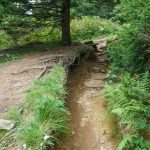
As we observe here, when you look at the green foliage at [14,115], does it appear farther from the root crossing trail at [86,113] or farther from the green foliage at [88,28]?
the green foliage at [88,28]

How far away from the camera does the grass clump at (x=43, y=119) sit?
5117 millimetres

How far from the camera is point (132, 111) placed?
6.21 m

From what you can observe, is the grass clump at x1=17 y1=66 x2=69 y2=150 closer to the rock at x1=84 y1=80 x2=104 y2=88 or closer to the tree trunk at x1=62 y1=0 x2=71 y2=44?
the rock at x1=84 y1=80 x2=104 y2=88

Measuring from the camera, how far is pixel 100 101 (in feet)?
28.6

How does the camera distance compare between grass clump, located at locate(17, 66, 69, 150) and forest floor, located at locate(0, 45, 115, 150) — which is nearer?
grass clump, located at locate(17, 66, 69, 150)

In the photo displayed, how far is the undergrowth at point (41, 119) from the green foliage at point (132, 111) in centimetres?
108

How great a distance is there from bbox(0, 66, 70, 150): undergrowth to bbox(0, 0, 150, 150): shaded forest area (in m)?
0.02

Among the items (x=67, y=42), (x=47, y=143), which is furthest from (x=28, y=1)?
(x=47, y=143)

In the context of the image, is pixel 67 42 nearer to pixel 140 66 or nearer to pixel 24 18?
pixel 24 18

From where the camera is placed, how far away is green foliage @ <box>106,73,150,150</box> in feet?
18.2

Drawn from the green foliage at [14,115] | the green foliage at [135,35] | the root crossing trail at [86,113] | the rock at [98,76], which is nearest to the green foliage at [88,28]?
the rock at [98,76]

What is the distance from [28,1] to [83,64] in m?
3.69

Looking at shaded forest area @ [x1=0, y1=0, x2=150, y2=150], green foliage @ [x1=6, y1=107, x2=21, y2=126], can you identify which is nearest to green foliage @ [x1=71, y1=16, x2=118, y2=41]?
shaded forest area @ [x1=0, y1=0, x2=150, y2=150]

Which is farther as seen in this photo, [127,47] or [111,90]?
[127,47]
